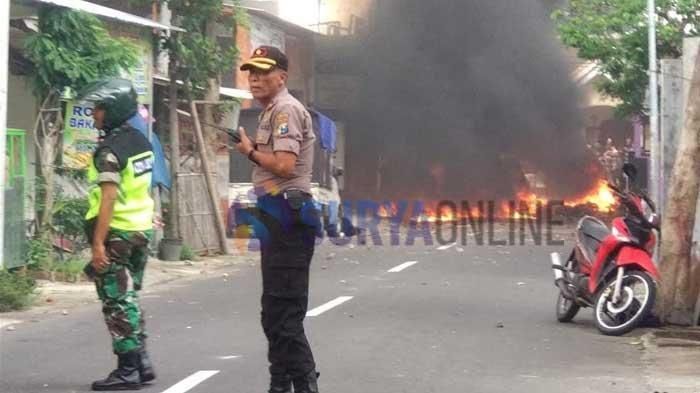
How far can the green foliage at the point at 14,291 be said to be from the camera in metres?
11.3

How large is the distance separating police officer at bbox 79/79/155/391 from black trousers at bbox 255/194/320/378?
3.96 feet

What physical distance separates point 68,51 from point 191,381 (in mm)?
7194

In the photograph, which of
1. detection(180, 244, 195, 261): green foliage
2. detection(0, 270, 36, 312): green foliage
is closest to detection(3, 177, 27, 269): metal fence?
detection(0, 270, 36, 312): green foliage

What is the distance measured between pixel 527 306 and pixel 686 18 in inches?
506

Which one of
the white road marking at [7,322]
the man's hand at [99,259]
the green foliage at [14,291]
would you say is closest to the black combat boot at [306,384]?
the man's hand at [99,259]

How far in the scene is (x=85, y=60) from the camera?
1404 centimetres

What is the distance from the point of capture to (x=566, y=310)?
11.0 m

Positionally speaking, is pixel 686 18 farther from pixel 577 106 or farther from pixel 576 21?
pixel 577 106

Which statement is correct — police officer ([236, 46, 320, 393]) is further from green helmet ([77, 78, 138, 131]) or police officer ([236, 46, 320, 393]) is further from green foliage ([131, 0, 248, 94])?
green foliage ([131, 0, 248, 94])

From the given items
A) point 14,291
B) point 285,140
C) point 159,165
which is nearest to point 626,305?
point 285,140

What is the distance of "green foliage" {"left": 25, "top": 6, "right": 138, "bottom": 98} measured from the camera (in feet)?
45.0

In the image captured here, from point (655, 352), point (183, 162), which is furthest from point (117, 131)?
point (183, 162)

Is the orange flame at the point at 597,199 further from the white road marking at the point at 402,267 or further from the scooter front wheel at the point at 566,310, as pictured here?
the scooter front wheel at the point at 566,310

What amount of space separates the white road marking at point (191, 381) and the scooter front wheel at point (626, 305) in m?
3.72
